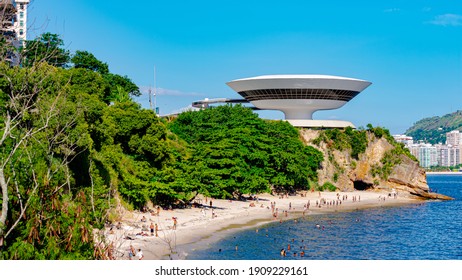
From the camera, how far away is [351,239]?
43562 millimetres

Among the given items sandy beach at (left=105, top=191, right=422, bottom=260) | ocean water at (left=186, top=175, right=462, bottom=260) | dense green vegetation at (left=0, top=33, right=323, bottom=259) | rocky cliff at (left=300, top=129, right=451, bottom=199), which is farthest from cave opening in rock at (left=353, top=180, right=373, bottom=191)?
ocean water at (left=186, top=175, right=462, bottom=260)

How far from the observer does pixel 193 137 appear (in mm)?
76750

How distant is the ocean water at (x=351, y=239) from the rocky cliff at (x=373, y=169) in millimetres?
28336

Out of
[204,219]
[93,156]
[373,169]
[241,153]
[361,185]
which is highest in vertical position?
[241,153]

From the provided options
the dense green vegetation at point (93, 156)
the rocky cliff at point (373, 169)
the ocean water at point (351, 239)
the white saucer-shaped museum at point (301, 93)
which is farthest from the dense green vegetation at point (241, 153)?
the white saucer-shaped museum at point (301, 93)

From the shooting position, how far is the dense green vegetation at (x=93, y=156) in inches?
690

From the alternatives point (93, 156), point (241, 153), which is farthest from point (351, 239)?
point (93, 156)

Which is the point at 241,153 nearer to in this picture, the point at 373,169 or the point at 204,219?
the point at 204,219

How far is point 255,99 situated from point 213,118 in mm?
26788

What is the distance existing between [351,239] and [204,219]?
40.7 ft

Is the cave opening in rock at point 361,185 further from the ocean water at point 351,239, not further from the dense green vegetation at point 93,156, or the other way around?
the ocean water at point 351,239

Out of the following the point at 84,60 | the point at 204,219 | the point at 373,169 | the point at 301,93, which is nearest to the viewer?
the point at 204,219

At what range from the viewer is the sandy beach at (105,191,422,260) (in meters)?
34.2

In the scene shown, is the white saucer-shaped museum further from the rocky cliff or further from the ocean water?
the ocean water
